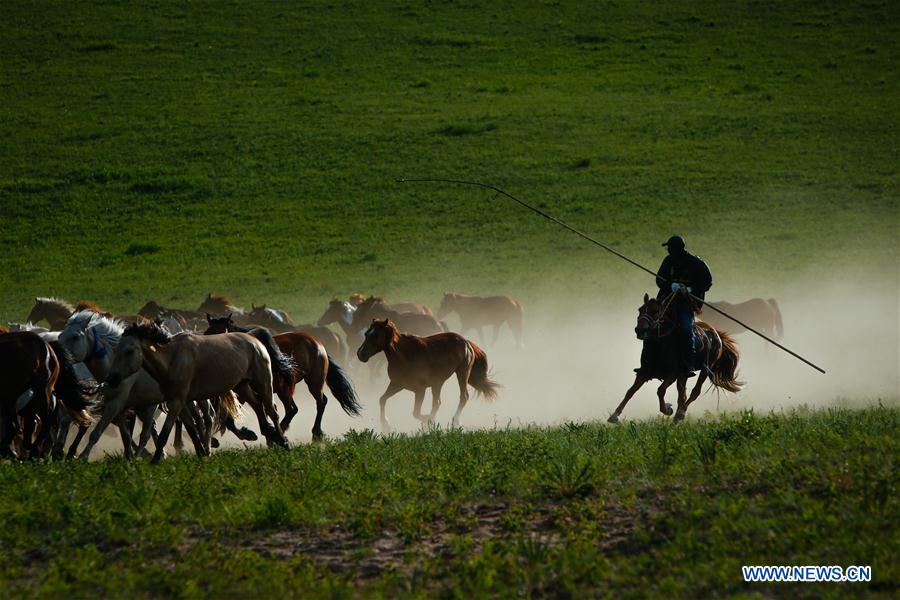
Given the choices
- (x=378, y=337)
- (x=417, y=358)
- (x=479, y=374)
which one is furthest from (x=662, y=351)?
(x=378, y=337)

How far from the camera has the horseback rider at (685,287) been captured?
1559 centimetres

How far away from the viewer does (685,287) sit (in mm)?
15516

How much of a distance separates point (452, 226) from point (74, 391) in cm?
2948

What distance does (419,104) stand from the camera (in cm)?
5334

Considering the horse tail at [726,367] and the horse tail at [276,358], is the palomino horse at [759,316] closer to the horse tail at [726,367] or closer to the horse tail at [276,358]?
the horse tail at [726,367]

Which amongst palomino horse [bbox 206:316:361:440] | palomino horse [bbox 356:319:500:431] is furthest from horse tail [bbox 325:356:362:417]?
palomino horse [bbox 356:319:500:431]

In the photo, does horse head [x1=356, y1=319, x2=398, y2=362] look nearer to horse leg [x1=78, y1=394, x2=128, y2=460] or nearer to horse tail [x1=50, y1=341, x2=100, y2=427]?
horse tail [x1=50, y1=341, x2=100, y2=427]

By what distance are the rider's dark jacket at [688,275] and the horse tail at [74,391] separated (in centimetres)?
762

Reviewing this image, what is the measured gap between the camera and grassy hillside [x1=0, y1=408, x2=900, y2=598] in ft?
24.0

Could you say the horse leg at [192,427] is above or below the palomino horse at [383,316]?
below

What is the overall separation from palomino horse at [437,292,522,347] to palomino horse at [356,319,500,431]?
38.1 feet

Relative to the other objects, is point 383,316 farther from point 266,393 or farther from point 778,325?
point 266,393

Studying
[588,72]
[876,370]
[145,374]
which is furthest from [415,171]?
[145,374]

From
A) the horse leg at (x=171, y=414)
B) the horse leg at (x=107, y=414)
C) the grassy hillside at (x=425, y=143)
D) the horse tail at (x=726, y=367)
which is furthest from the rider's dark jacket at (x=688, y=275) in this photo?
the grassy hillside at (x=425, y=143)
